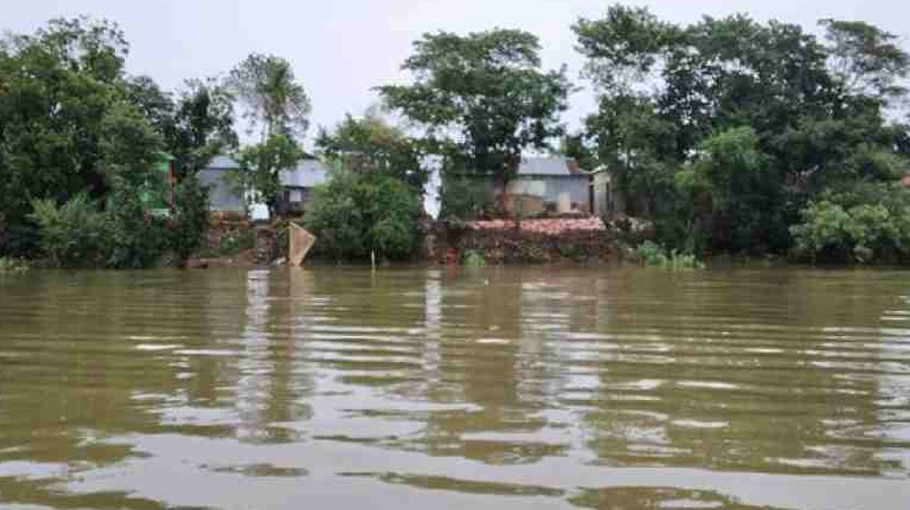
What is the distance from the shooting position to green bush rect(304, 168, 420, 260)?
3634 centimetres

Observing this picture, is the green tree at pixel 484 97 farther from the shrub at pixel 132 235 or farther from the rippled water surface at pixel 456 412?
the rippled water surface at pixel 456 412

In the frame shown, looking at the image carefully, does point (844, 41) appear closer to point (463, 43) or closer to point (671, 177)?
point (671, 177)

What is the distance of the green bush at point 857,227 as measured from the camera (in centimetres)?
3472

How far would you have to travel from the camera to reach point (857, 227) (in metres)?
34.4

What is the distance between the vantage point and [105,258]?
3319cm

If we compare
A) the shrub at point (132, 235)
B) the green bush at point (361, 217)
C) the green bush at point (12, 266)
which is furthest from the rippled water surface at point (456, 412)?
the green bush at point (361, 217)

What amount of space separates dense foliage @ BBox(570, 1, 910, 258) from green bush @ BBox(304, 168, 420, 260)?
1038cm

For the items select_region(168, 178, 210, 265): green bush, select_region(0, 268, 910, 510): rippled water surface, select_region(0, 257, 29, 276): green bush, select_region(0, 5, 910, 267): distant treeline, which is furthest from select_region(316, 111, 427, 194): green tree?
select_region(0, 268, 910, 510): rippled water surface

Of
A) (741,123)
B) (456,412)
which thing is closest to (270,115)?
(741,123)

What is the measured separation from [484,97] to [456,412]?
3438 centimetres

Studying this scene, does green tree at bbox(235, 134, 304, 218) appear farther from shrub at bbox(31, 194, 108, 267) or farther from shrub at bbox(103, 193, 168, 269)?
shrub at bbox(31, 194, 108, 267)

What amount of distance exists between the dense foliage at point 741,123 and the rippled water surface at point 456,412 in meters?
27.0

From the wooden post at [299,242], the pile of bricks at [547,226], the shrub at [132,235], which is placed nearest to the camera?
the shrub at [132,235]

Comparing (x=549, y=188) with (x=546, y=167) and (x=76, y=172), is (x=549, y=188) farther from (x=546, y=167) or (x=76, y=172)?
(x=76, y=172)
